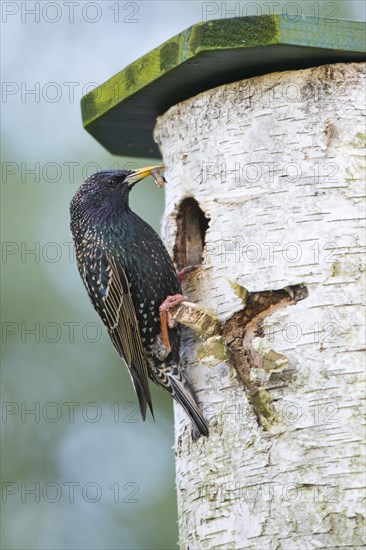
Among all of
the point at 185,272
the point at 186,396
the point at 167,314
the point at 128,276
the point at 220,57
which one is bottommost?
the point at 186,396

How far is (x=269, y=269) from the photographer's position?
497 cm

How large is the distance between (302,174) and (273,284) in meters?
0.51

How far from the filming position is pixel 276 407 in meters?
4.79

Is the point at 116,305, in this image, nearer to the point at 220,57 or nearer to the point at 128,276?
the point at 128,276

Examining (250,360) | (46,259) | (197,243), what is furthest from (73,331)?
(250,360)

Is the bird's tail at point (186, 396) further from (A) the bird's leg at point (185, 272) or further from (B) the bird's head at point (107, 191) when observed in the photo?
(B) the bird's head at point (107, 191)

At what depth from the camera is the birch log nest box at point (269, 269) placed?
15.3 ft

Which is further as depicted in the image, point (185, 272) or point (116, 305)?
point (116, 305)

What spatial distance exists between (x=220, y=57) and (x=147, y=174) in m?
0.83

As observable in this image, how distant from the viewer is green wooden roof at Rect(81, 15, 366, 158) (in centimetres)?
504

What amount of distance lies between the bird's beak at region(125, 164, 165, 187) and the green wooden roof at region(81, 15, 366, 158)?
299 mm

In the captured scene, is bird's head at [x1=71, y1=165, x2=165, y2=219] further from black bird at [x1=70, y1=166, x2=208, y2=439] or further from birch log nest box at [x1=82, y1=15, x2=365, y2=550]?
birch log nest box at [x1=82, y1=15, x2=365, y2=550]

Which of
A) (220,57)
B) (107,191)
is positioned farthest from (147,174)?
(220,57)

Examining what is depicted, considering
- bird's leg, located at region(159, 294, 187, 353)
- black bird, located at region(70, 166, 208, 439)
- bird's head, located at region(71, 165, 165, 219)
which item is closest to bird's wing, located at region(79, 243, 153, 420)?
black bird, located at region(70, 166, 208, 439)
